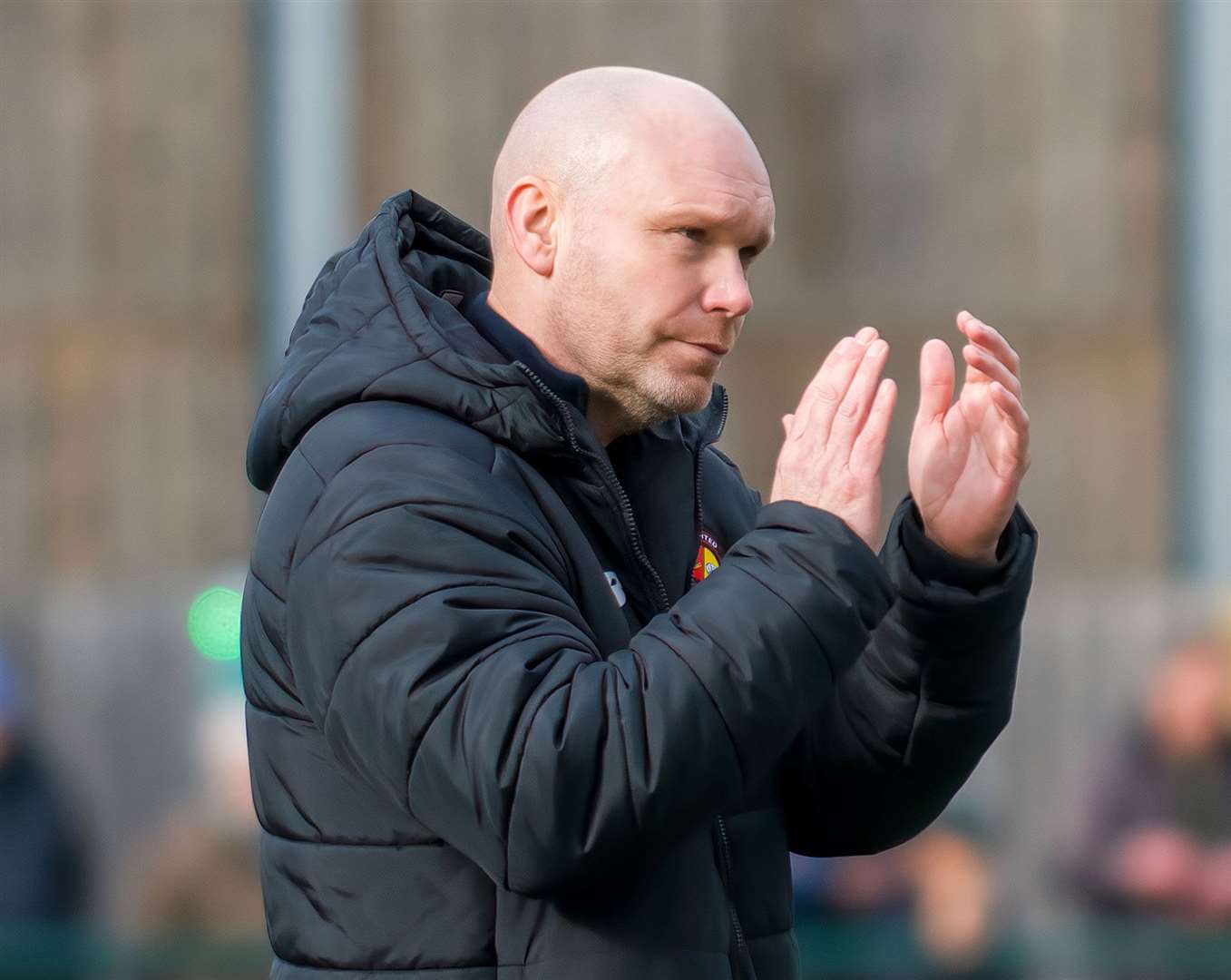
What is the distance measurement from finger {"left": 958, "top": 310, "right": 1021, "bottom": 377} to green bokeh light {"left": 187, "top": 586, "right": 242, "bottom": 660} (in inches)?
207

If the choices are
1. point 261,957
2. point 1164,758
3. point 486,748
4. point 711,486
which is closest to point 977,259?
→ point 1164,758

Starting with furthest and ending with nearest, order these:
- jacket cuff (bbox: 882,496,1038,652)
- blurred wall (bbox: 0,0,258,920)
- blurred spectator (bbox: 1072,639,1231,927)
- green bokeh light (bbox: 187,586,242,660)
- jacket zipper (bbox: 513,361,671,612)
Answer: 1. blurred wall (bbox: 0,0,258,920)
2. green bokeh light (bbox: 187,586,242,660)
3. blurred spectator (bbox: 1072,639,1231,927)
4. jacket cuff (bbox: 882,496,1038,652)
5. jacket zipper (bbox: 513,361,671,612)

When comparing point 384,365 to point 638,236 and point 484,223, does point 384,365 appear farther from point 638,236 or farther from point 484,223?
point 484,223

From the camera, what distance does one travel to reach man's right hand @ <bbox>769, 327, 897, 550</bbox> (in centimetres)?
190

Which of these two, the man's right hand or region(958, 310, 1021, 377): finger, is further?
region(958, 310, 1021, 377): finger

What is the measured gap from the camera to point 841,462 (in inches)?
75.5

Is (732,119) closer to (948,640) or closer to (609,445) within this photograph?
(609,445)

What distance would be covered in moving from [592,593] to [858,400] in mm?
321

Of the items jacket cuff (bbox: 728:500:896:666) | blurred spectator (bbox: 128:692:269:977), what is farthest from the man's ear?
blurred spectator (bbox: 128:692:269:977)

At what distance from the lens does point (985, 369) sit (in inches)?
81.7

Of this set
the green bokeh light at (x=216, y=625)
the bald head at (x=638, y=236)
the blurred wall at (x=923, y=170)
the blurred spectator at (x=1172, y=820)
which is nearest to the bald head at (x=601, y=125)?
the bald head at (x=638, y=236)

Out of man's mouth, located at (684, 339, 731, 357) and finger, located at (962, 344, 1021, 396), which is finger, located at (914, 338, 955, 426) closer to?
Result: finger, located at (962, 344, 1021, 396)

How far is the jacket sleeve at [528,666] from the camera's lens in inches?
67.7

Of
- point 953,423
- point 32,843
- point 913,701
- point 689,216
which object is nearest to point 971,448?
point 953,423
